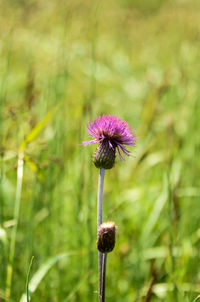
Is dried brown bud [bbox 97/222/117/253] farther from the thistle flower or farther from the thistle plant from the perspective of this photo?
the thistle flower

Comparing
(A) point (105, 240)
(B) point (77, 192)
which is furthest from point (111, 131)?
(B) point (77, 192)

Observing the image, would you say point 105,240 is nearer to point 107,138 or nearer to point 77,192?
point 107,138

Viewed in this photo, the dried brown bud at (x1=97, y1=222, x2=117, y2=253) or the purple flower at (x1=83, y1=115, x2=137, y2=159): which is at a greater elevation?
the purple flower at (x1=83, y1=115, x2=137, y2=159)

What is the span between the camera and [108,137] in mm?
905

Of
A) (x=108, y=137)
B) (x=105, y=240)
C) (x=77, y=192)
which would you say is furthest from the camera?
(x=77, y=192)

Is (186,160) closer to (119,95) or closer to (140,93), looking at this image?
(140,93)

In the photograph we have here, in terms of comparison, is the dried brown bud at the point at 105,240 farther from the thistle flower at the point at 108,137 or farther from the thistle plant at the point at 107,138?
the thistle flower at the point at 108,137

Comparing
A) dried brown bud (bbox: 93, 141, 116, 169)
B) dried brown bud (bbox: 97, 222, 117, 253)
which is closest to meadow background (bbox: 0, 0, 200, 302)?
dried brown bud (bbox: 93, 141, 116, 169)

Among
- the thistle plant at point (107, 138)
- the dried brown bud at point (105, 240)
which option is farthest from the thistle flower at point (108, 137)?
the dried brown bud at point (105, 240)

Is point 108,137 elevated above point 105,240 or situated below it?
above

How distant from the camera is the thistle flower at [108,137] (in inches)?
34.4

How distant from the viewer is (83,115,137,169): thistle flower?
87 cm

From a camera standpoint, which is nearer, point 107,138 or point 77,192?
point 107,138

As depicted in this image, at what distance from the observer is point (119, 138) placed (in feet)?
2.99
